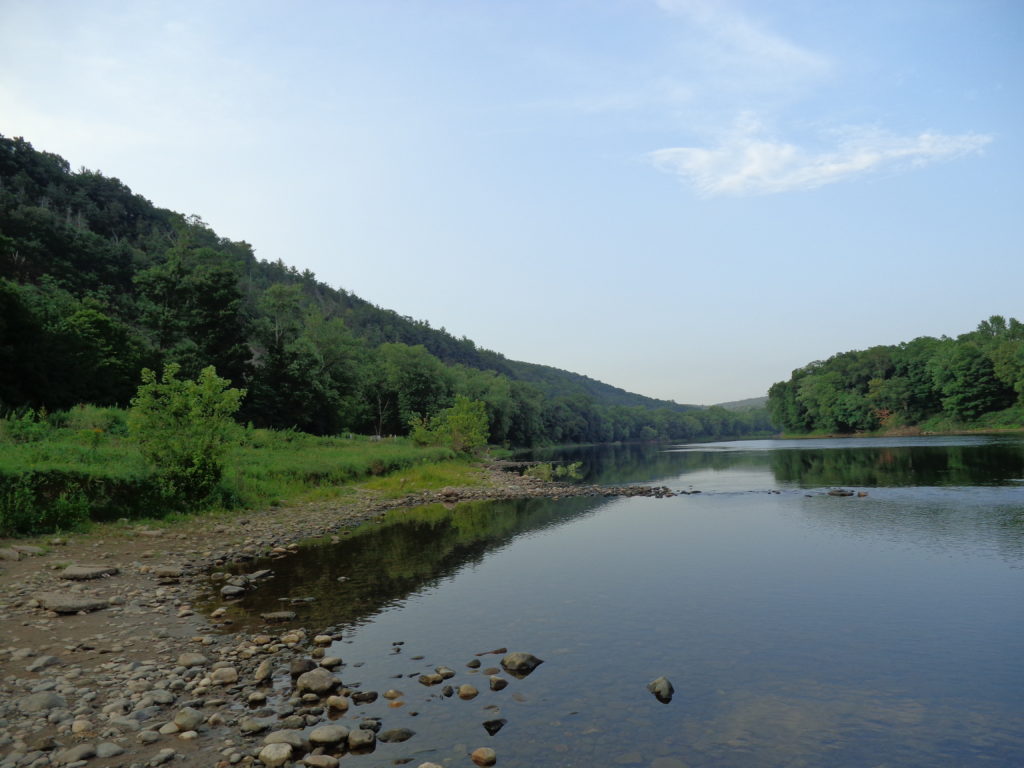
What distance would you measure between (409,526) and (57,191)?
492 ft

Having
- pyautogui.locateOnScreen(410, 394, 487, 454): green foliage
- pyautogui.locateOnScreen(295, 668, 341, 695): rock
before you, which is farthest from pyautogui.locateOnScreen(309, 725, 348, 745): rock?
pyautogui.locateOnScreen(410, 394, 487, 454): green foliage

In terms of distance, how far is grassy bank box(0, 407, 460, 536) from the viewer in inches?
728

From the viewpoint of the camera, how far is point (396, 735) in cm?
793

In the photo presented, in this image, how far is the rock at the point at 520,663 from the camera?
10.4 m

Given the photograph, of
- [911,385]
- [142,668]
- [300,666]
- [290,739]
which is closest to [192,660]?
[142,668]

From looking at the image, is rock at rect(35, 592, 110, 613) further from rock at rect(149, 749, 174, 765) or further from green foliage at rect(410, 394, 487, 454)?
green foliage at rect(410, 394, 487, 454)

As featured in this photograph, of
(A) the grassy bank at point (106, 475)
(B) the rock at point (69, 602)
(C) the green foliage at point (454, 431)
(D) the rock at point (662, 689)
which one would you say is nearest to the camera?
(D) the rock at point (662, 689)

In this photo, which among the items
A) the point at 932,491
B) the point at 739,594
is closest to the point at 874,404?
the point at 932,491

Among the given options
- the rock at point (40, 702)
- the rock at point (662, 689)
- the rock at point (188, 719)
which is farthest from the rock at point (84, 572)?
the rock at point (662, 689)

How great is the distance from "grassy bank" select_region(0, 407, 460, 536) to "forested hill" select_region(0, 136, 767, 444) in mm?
11408

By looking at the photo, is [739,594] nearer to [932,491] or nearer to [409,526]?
[409,526]

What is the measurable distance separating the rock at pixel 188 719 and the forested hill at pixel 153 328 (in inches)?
1411

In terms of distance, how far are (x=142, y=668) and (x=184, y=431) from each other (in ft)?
52.3

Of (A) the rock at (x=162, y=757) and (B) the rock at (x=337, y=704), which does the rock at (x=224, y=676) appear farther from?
(A) the rock at (x=162, y=757)
